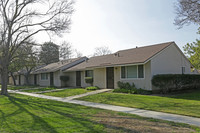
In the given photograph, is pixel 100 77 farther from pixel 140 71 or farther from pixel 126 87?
pixel 140 71

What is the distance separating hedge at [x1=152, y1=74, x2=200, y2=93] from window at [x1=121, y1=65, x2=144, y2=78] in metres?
1.52

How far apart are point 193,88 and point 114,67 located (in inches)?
329

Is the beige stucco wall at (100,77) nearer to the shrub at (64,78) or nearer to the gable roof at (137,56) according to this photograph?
the gable roof at (137,56)

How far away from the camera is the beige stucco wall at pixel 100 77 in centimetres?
2028

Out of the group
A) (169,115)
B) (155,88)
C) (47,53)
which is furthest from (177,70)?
(47,53)

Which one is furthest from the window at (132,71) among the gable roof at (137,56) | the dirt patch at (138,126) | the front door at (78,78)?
the dirt patch at (138,126)

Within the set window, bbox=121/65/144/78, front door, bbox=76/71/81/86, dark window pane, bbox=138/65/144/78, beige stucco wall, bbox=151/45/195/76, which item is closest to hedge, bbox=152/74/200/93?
beige stucco wall, bbox=151/45/195/76

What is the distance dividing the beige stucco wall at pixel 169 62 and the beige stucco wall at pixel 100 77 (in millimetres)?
6047

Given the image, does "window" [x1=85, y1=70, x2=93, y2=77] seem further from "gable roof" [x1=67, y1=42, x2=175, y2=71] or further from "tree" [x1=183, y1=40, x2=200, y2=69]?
"tree" [x1=183, y1=40, x2=200, y2=69]

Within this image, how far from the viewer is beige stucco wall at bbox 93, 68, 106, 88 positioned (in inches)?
798

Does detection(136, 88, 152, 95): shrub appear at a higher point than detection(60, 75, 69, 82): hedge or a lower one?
lower

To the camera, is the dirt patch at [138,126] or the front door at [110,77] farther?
the front door at [110,77]

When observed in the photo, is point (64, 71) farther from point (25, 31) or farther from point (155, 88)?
point (155, 88)

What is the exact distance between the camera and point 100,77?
20.8 metres
